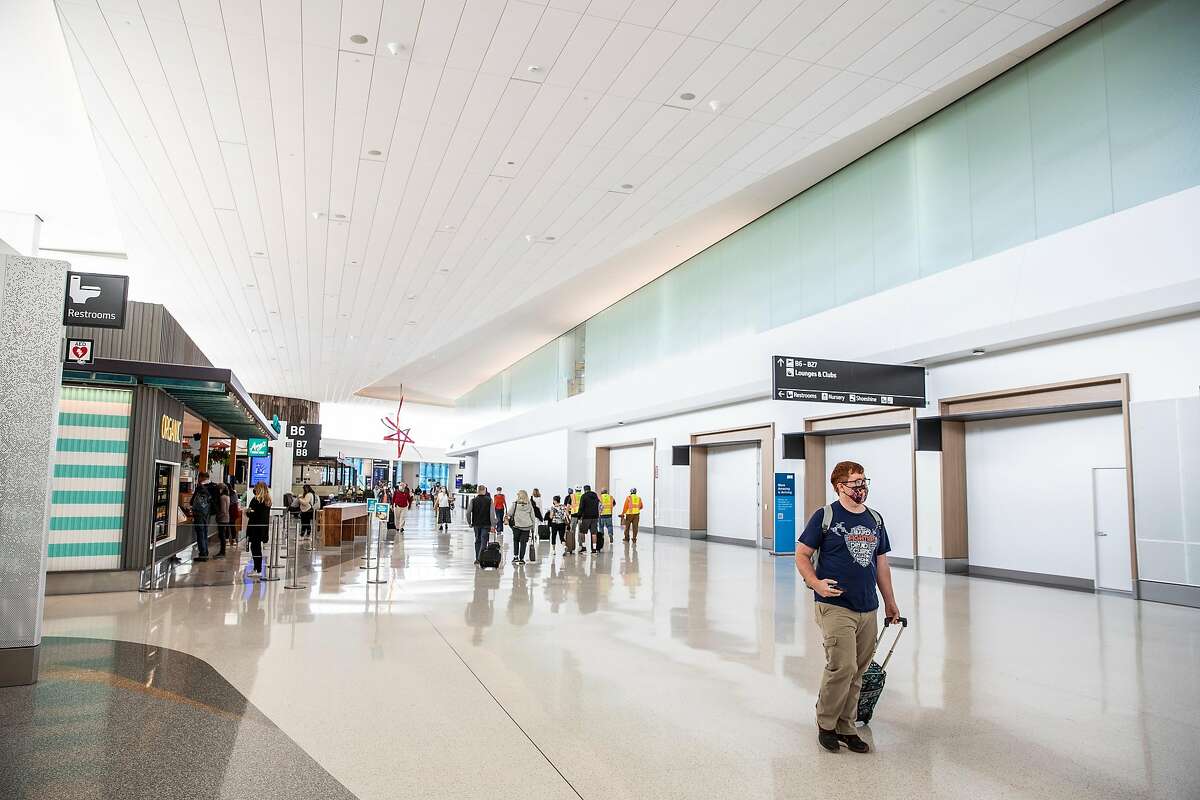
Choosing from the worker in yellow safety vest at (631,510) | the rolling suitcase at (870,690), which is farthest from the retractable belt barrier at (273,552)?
the rolling suitcase at (870,690)

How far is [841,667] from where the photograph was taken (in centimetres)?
452

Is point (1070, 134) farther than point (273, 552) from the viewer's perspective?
No

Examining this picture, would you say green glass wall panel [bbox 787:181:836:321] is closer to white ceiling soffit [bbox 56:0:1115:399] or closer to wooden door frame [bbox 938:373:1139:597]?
white ceiling soffit [bbox 56:0:1115:399]

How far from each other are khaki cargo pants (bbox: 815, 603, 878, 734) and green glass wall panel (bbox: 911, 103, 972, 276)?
1092 cm

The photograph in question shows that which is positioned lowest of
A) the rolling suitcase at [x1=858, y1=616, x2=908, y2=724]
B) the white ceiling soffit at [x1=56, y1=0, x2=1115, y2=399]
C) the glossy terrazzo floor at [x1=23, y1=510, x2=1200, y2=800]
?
the glossy terrazzo floor at [x1=23, y1=510, x2=1200, y2=800]

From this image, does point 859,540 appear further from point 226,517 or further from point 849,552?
point 226,517

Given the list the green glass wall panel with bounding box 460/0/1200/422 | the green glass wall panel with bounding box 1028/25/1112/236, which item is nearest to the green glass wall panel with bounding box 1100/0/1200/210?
the green glass wall panel with bounding box 460/0/1200/422

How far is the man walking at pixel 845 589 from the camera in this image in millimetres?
4492

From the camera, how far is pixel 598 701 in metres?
5.30

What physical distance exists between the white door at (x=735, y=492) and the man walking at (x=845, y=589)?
51.1ft

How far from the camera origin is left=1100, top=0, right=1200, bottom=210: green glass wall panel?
33.4ft

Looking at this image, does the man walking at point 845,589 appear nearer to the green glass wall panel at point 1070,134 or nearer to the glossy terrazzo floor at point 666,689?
the glossy terrazzo floor at point 666,689

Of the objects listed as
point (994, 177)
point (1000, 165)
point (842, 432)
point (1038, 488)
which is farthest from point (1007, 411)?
point (842, 432)

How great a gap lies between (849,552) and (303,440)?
1381 inches
